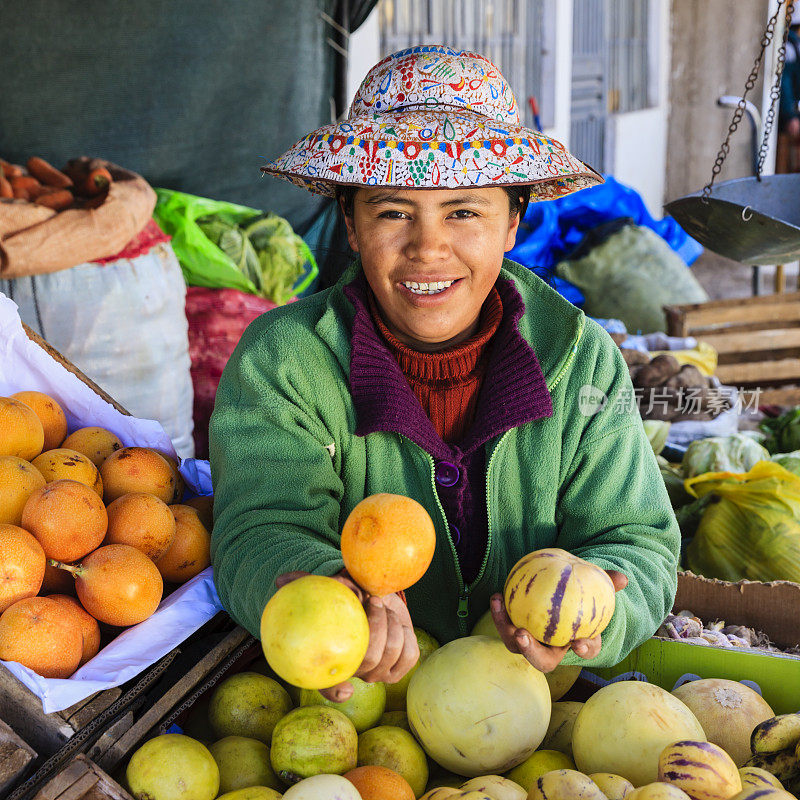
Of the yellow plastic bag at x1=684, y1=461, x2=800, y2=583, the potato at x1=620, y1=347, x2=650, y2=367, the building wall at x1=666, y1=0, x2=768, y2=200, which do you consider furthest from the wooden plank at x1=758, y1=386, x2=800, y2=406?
the building wall at x1=666, y1=0, x2=768, y2=200

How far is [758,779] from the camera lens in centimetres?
109

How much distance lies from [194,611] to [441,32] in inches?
211

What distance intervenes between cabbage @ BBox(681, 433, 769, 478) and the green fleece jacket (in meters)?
1.33

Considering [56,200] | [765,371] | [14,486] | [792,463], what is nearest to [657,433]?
[792,463]

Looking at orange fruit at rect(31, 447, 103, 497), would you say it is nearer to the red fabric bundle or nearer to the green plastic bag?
the red fabric bundle

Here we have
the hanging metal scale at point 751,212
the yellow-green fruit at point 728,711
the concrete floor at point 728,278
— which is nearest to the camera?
the yellow-green fruit at point 728,711

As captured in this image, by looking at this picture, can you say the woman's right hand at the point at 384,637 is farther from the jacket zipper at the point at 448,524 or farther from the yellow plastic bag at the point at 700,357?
the yellow plastic bag at the point at 700,357

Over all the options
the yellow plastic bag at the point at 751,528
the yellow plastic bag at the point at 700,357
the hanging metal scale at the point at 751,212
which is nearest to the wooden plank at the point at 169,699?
the yellow plastic bag at the point at 751,528

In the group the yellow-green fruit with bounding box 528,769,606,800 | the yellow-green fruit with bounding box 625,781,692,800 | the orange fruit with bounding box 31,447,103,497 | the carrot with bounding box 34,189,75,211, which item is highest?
the carrot with bounding box 34,189,75,211

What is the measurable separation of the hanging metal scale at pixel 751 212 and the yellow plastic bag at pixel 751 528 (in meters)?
0.63

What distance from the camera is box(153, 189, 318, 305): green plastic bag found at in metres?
3.29

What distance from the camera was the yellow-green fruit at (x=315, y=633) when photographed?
1052 millimetres

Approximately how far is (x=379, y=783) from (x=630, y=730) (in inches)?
14.3

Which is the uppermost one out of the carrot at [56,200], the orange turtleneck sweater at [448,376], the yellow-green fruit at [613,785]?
the carrot at [56,200]
